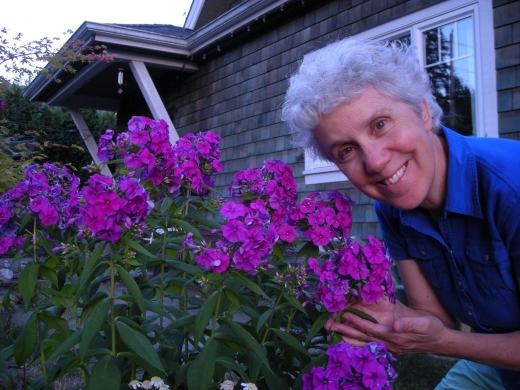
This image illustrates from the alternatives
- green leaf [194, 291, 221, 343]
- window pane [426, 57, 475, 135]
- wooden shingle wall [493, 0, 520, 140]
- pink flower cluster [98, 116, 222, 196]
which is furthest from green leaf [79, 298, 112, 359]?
window pane [426, 57, 475, 135]

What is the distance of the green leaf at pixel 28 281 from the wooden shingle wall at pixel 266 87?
356cm

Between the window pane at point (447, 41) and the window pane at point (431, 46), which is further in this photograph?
the window pane at point (431, 46)

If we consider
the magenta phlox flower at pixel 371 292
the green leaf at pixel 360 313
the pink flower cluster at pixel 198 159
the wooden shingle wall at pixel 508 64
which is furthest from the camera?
the wooden shingle wall at pixel 508 64

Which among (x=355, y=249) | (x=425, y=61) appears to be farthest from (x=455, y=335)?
(x=425, y=61)

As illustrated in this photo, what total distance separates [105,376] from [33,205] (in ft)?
2.22

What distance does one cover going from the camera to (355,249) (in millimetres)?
1470

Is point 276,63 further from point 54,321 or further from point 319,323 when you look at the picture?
point 319,323

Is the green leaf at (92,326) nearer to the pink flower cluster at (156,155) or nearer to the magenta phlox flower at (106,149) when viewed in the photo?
the pink flower cluster at (156,155)

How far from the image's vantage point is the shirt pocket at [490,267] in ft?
5.19

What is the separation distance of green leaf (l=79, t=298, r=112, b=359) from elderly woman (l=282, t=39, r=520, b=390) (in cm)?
66

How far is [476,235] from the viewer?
5.40 feet

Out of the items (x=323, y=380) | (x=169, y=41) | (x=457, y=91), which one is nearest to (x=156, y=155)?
(x=323, y=380)

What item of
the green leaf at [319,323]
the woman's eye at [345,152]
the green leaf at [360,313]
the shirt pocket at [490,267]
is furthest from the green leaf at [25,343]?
the shirt pocket at [490,267]

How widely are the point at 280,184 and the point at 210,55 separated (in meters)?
6.82
